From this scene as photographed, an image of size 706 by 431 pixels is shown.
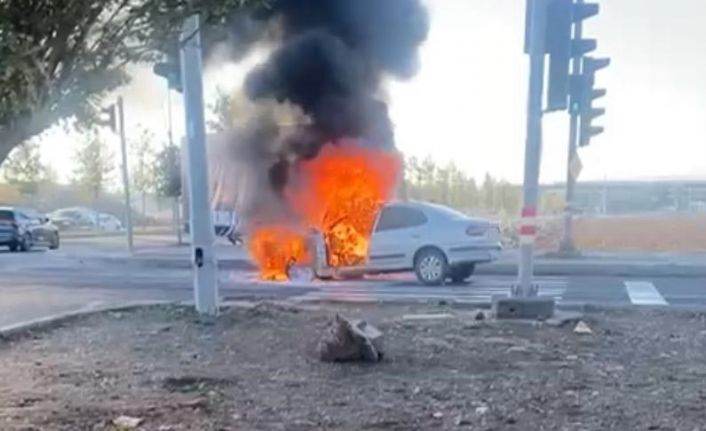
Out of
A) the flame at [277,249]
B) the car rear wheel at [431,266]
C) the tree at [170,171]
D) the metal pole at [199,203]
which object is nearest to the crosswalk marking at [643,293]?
the car rear wheel at [431,266]

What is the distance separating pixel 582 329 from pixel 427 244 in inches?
308

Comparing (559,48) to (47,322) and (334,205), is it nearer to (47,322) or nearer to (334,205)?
(47,322)

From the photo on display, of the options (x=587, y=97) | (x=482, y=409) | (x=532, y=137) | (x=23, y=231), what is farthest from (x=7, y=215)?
(x=482, y=409)

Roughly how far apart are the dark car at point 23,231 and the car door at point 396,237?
737 inches

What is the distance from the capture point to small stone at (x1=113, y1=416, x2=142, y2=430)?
5809mm

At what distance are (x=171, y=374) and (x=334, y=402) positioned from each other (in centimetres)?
165

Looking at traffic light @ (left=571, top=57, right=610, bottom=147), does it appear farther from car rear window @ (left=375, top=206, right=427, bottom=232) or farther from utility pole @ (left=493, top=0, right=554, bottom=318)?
car rear window @ (left=375, top=206, right=427, bottom=232)

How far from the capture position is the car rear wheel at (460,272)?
17.5 metres

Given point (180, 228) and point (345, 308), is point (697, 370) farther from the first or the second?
point (180, 228)

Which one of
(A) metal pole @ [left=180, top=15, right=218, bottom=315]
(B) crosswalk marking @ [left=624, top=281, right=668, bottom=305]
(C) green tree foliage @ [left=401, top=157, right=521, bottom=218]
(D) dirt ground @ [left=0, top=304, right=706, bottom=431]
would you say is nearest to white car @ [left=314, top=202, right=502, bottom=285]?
(B) crosswalk marking @ [left=624, top=281, right=668, bottom=305]

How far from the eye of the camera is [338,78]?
15.2 meters

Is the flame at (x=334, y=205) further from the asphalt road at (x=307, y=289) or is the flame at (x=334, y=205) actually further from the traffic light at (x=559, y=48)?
the traffic light at (x=559, y=48)

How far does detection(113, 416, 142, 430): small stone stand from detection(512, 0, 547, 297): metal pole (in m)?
5.75

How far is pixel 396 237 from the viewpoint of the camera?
1761cm
